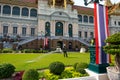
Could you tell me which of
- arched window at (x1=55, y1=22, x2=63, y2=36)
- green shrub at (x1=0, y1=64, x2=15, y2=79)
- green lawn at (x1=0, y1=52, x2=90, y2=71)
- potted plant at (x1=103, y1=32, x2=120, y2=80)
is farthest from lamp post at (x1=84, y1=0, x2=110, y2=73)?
arched window at (x1=55, y1=22, x2=63, y2=36)

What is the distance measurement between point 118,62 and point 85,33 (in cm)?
4209

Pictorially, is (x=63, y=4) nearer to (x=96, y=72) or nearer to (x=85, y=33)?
(x=85, y=33)

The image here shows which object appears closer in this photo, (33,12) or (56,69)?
(56,69)

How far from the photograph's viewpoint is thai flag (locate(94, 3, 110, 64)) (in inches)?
360

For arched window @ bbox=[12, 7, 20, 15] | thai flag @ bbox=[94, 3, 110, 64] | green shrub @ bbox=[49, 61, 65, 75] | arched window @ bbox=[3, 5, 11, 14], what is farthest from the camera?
arched window @ bbox=[12, 7, 20, 15]

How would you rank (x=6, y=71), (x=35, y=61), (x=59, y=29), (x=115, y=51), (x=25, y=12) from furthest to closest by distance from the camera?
(x=59, y=29) < (x=25, y=12) < (x=35, y=61) < (x=6, y=71) < (x=115, y=51)

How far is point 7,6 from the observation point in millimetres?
40656

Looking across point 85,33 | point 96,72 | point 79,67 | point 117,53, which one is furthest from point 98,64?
point 85,33

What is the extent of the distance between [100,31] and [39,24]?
109 feet

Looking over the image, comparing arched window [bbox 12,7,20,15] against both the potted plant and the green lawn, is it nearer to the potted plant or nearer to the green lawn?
the green lawn

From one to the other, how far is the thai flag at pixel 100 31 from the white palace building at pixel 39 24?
28.7m

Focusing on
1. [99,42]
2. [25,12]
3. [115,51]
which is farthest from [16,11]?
[115,51]

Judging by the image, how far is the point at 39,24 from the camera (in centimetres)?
4150

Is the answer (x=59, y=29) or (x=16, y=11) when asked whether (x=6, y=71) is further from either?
(x=59, y=29)
